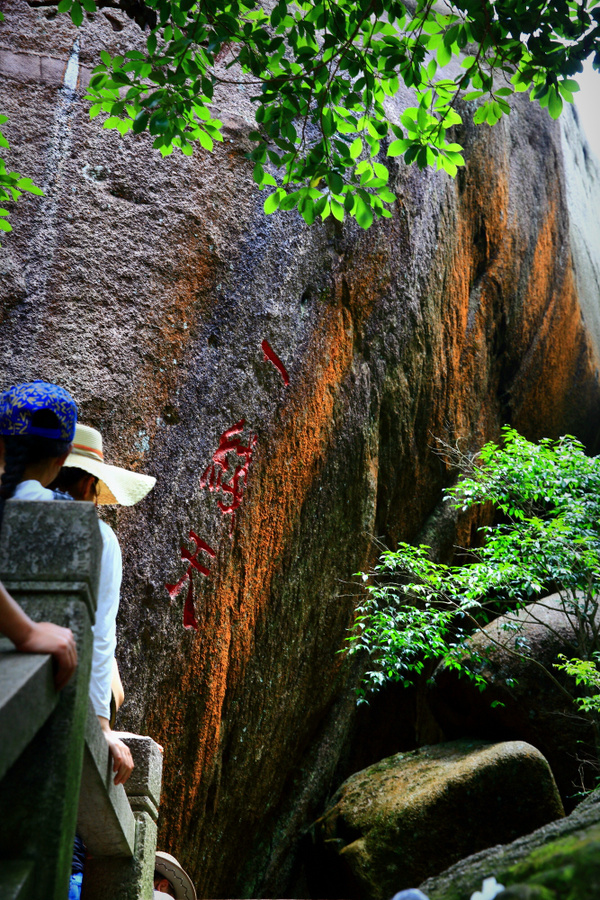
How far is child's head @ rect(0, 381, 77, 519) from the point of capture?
209 centimetres

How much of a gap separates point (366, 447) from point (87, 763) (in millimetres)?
4652

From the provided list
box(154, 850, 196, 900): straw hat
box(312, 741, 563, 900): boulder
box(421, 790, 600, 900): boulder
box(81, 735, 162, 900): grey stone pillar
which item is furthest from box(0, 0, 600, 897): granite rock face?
box(421, 790, 600, 900): boulder

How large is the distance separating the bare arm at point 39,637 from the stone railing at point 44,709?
0.11 feet

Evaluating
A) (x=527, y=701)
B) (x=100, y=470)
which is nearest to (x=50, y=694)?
(x=100, y=470)

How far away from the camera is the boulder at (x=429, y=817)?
562 centimetres

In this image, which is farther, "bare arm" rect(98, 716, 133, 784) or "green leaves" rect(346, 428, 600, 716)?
"green leaves" rect(346, 428, 600, 716)

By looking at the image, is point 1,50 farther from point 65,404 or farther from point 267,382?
point 65,404

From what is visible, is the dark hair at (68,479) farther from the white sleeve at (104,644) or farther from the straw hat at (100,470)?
the white sleeve at (104,644)

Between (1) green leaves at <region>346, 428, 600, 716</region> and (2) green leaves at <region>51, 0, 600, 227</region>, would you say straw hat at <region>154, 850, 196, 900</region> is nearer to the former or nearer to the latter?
(1) green leaves at <region>346, 428, 600, 716</region>

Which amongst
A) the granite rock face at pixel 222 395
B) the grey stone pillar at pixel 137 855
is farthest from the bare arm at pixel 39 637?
the granite rock face at pixel 222 395

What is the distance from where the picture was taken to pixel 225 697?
4809 mm

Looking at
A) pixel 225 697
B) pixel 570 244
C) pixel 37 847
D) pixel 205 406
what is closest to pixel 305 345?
pixel 205 406

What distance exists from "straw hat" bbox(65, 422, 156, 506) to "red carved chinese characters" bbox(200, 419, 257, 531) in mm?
1760

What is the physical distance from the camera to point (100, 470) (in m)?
2.65
